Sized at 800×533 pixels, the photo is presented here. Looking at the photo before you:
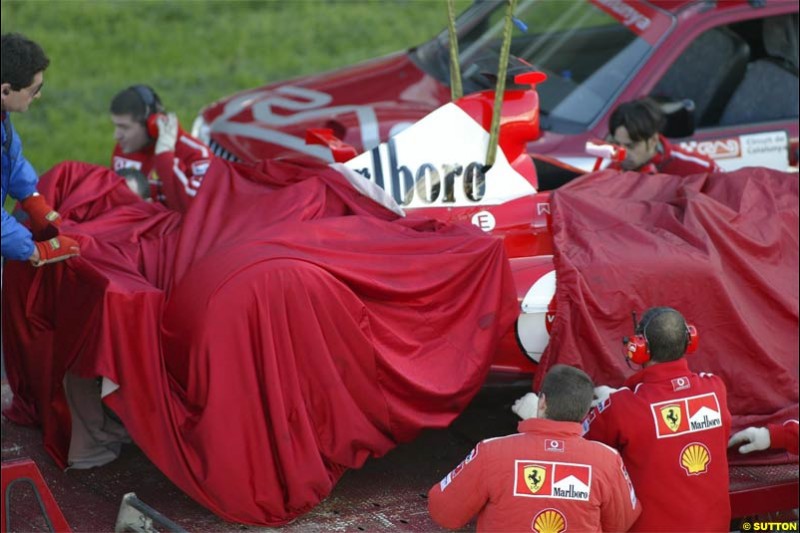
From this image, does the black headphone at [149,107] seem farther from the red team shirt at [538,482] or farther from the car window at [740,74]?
the red team shirt at [538,482]

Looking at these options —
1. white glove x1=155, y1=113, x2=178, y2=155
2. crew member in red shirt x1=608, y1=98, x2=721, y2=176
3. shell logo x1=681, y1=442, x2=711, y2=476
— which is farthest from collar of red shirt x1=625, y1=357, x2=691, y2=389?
white glove x1=155, y1=113, x2=178, y2=155

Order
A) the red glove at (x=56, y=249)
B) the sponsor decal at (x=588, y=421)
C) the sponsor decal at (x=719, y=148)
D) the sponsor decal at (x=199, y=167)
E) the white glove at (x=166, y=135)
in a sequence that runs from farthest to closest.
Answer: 1. the sponsor decal at (x=719, y=148)
2. the white glove at (x=166, y=135)
3. the sponsor decal at (x=199, y=167)
4. the red glove at (x=56, y=249)
5. the sponsor decal at (x=588, y=421)

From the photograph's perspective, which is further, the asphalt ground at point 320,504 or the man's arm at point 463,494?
the asphalt ground at point 320,504

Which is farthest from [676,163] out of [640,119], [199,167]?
[199,167]

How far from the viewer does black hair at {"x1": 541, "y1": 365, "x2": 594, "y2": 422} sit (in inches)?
161

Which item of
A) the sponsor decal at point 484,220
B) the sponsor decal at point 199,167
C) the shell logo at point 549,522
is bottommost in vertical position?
the shell logo at point 549,522

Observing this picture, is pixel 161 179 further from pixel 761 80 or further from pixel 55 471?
pixel 761 80

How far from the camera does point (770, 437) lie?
5004 mm

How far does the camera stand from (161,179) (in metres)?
6.55

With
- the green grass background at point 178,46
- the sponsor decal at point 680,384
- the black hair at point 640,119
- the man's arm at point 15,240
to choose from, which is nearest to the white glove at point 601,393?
the sponsor decal at point 680,384

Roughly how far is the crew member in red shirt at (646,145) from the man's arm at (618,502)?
2.45m

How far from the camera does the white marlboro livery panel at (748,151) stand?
7.11 meters

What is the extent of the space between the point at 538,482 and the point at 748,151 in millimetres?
3717

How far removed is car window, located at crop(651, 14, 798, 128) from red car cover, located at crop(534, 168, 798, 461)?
175 cm
